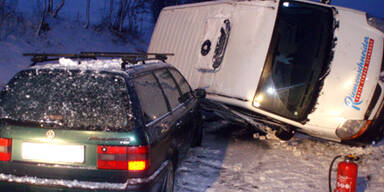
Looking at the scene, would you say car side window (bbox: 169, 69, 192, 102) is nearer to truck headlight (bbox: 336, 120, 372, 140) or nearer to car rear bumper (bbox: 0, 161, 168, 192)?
car rear bumper (bbox: 0, 161, 168, 192)

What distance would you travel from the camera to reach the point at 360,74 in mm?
5723

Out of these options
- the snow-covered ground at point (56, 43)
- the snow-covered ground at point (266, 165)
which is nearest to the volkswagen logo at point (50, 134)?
the snow-covered ground at point (266, 165)

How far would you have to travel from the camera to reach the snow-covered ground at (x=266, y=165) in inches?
190

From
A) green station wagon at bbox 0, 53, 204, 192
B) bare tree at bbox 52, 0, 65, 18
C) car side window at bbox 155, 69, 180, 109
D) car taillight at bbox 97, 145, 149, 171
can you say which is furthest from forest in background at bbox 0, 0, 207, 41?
car taillight at bbox 97, 145, 149, 171

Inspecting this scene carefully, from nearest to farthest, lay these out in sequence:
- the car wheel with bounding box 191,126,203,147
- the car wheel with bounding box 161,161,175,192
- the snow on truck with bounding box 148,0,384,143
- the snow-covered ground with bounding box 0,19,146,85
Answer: the car wheel with bounding box 161,161,175,192
the snow on truck with bounding box 148,0,384,143
the car wheel with bounding box 191,126,203,147
the snow-covered ground with bounding box 0,19,146,85

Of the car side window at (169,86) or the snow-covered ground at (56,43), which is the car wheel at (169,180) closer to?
the car side window at (169,86)

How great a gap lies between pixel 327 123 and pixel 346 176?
1790mm

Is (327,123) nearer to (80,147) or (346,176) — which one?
(346,176)

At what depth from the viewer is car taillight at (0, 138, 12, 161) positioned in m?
2.97

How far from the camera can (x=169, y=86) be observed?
434 centimetres

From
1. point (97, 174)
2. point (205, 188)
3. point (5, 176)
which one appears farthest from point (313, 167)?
point (5, 176)

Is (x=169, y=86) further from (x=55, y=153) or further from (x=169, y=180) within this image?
(x=55, y=153)

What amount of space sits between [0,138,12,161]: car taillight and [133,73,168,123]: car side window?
1195 mm

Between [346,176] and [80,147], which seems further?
[346,176]
